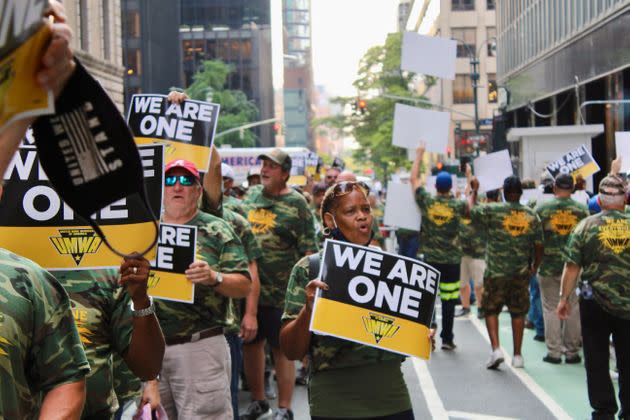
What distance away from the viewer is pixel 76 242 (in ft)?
13.7

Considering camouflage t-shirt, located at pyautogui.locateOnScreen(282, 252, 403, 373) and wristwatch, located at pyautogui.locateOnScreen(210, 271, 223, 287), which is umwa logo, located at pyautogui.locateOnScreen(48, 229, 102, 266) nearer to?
camouflage t-shirt, located at pyautogui.locateOnScreen(282, 252, 403, 373)

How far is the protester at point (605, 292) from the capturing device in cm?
777

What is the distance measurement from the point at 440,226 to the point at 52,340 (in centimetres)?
1042

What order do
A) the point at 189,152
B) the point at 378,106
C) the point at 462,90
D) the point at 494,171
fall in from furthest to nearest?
the point at 462,90
the point at 378,106
the point at 494,171
the point at 189,152

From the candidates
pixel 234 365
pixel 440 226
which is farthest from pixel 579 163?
pixel 234 365

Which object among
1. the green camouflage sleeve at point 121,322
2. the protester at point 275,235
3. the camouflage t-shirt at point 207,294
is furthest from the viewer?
the protester at point 275,235

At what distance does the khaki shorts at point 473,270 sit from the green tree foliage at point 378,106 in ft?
166

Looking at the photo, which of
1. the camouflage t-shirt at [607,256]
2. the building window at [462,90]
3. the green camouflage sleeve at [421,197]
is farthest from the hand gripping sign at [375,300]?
the building window at [462,90]

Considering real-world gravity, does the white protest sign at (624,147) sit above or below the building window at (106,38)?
below

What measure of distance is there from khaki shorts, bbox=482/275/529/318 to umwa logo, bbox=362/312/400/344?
6817 millimetres

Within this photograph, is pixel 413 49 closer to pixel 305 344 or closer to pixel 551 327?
pixel 551 327

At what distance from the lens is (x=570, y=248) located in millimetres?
8227

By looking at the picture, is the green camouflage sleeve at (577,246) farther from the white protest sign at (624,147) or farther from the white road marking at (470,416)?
the white protest sign at (624,147)

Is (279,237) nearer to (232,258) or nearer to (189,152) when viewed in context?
(189,152)
